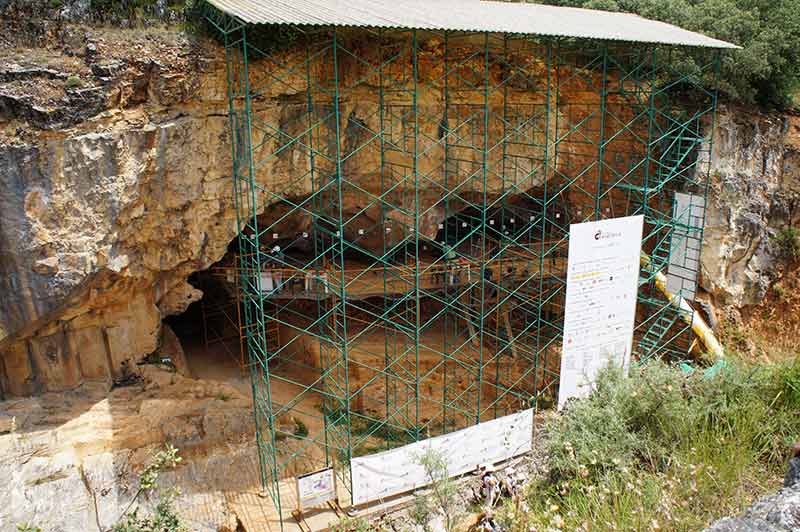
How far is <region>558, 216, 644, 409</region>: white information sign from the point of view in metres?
11.6

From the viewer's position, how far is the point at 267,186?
12.1m

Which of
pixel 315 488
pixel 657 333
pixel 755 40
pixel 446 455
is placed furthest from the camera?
pixel 755 40

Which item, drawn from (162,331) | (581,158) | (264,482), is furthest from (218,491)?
(581,158)

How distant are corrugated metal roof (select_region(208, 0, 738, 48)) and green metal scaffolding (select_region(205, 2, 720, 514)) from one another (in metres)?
0.46

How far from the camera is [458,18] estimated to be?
36.5ft

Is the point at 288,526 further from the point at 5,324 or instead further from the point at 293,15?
the point at 293,15

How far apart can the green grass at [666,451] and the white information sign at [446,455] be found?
0.97 metres

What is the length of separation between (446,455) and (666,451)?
140 inches

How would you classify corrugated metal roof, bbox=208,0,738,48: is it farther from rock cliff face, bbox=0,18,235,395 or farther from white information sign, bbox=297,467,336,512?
white information sign, bbox=297,467,336,512

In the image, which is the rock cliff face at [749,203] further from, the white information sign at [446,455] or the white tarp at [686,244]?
the white information sign at [446,455]

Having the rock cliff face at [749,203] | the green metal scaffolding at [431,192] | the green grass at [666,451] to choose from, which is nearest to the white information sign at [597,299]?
the green metal scaffolding at [431,192]

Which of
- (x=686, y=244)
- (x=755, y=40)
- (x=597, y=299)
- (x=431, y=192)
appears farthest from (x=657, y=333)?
(x=755, y=40)

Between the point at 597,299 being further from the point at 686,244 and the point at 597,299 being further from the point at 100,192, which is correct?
the point at 100,192

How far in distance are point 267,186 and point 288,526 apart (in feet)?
19.4
